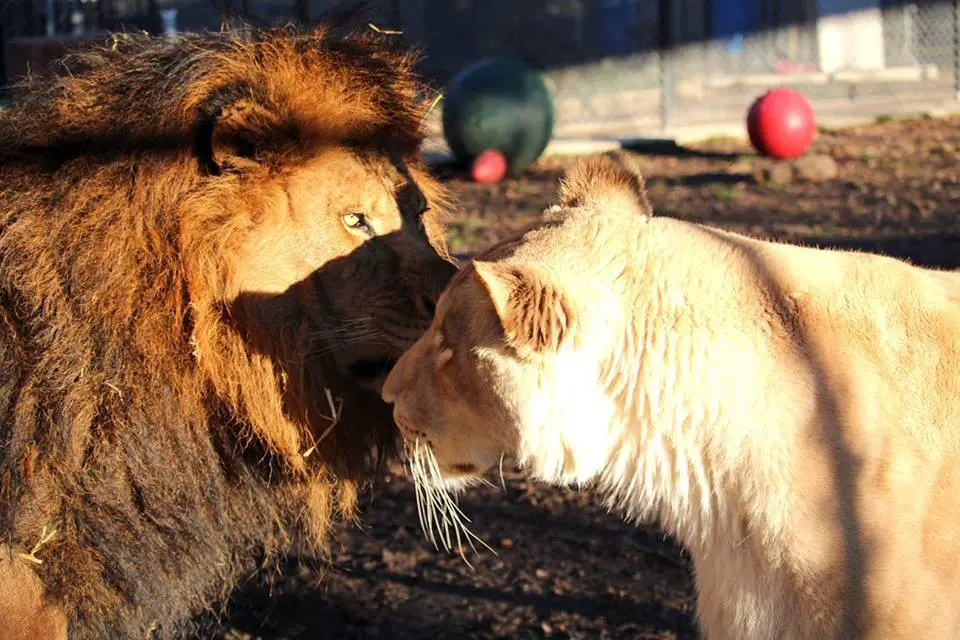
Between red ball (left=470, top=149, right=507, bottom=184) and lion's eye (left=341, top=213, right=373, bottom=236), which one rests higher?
red ball (left=470, top=149, right=507, bottom=184)

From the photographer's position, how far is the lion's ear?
10.8 ft

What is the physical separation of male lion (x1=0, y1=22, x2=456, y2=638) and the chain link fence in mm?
9617

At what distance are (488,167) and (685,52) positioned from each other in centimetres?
752

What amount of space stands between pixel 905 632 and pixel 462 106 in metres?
9.85

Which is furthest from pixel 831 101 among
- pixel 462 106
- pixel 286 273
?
pixel 286 273

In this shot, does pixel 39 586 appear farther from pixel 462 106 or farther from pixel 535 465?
pixel 462 106

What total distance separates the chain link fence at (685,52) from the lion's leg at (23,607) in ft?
33.2

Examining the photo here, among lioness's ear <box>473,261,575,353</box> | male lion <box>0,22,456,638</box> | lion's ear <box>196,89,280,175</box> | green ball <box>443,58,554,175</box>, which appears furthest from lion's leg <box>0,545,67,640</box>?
green ball <box>443,58,554,175</box>

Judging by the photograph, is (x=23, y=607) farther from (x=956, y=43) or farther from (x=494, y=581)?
(x=956, y=43)

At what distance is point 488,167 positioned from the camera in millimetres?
11719

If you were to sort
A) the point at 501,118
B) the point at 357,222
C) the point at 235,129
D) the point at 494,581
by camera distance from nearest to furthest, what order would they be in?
the point at 235,129 < the point at 357,222 < the point at 494,581 < the point at 501,118

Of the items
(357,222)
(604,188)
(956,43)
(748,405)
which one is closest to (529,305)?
(748,405)

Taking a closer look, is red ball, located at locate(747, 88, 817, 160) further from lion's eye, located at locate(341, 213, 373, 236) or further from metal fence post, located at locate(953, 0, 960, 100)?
lion's eye, located at locate(341, 213, 373, 236)

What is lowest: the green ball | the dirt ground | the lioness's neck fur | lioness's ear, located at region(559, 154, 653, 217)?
the dirt ground
